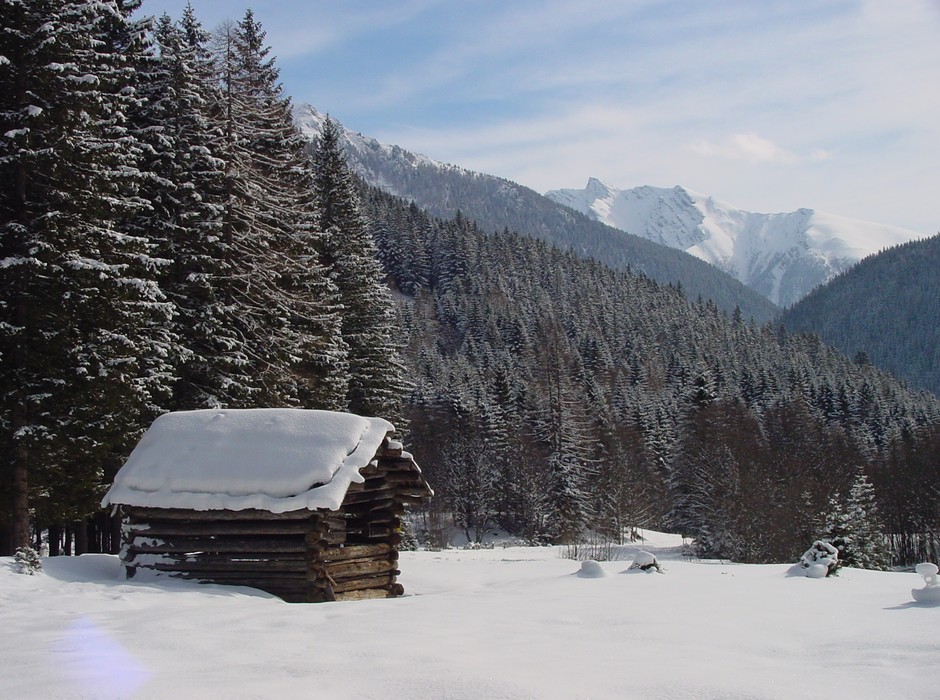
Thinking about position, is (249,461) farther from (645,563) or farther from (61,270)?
(645,563)

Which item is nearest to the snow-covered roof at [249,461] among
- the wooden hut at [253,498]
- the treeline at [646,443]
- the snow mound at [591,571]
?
the wooden hut at [253,498]

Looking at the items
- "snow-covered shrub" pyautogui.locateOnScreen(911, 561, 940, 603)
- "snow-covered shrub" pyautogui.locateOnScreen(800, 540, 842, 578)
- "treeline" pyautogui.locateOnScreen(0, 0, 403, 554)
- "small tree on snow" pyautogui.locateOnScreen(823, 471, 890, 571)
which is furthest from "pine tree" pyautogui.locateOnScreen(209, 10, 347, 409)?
"small tree on snow" pyautogui.locateOnScreen(823, 471, 890, 571)

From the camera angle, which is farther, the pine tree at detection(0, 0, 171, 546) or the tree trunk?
the pine tree at detection(0, 0, 171, 546)

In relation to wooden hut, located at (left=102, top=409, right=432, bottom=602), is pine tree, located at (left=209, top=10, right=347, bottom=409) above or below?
above

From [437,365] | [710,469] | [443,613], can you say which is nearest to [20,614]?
[443,613]

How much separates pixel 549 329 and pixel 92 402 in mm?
128616

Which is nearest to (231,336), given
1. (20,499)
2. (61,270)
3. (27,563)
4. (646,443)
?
(61,270)

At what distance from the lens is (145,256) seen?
60.8 feet

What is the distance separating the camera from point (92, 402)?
662 inches

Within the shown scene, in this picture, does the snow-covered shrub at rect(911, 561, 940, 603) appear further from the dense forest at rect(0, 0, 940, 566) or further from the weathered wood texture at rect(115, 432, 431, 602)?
the dense forest at rect(0, 0, 940, 566)

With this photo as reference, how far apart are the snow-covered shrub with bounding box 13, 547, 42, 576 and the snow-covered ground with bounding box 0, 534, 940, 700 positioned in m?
0.14

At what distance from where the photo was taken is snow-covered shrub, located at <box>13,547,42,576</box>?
1141 centimetres

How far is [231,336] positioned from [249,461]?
1098cm

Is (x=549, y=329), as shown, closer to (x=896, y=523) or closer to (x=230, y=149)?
(x=896, y=523)
